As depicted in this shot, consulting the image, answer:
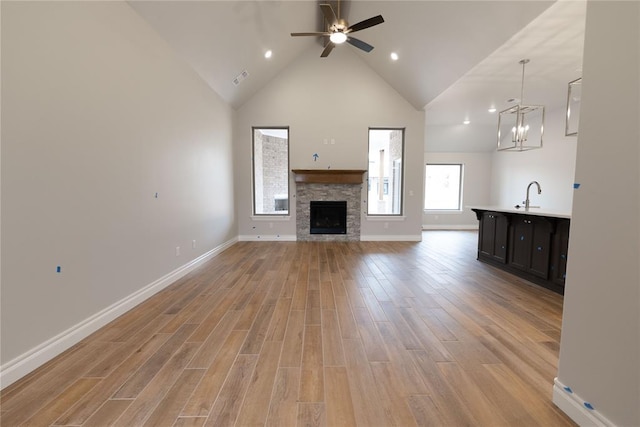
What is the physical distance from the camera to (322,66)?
19.6ft

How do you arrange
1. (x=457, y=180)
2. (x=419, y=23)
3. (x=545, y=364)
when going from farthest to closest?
(x=457, y=180), (x=419, y=23), (x=545, y=364)

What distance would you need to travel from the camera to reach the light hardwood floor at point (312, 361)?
4.45 feet

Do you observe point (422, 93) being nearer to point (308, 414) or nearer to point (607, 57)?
point (607, 57)

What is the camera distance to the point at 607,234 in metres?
1.18

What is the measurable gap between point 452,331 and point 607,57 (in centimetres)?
197

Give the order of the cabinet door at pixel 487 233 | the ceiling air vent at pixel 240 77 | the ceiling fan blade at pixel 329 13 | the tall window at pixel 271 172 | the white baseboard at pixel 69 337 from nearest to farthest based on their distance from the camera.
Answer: the white baseboard at pixel 69 337 < the ceiling fan blade at pixel 329 13 < the cabinet door at pixel 487 233 < the ceiling air vent at pixel 240 77 < the tall window at pixel 271 172

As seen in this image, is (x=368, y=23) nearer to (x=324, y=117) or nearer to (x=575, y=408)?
(x=324, y=117)

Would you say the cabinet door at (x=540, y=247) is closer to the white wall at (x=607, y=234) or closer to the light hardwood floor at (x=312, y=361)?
the light hardwood floor at (x=312, y=361)

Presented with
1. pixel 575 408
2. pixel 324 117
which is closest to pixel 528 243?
pixel 575 408

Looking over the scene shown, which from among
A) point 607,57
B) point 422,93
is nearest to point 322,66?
point 422,93

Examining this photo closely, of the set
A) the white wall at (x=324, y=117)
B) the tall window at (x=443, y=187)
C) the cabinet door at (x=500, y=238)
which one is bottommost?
the cabinet door at (x=500, y=238)

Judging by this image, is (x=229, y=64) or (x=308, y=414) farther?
(x=229, y=64)

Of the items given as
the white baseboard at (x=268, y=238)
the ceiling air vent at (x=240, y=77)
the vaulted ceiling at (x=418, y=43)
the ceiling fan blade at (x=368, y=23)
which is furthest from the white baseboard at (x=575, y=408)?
the ceiling air vent at (x=240, y=77)

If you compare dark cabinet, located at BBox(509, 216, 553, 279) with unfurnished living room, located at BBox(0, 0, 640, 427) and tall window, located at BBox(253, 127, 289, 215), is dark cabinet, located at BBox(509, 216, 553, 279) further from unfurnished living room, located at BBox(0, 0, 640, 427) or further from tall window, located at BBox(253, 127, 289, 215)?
tall window, located at BBox(253, 127, 289, 215)
